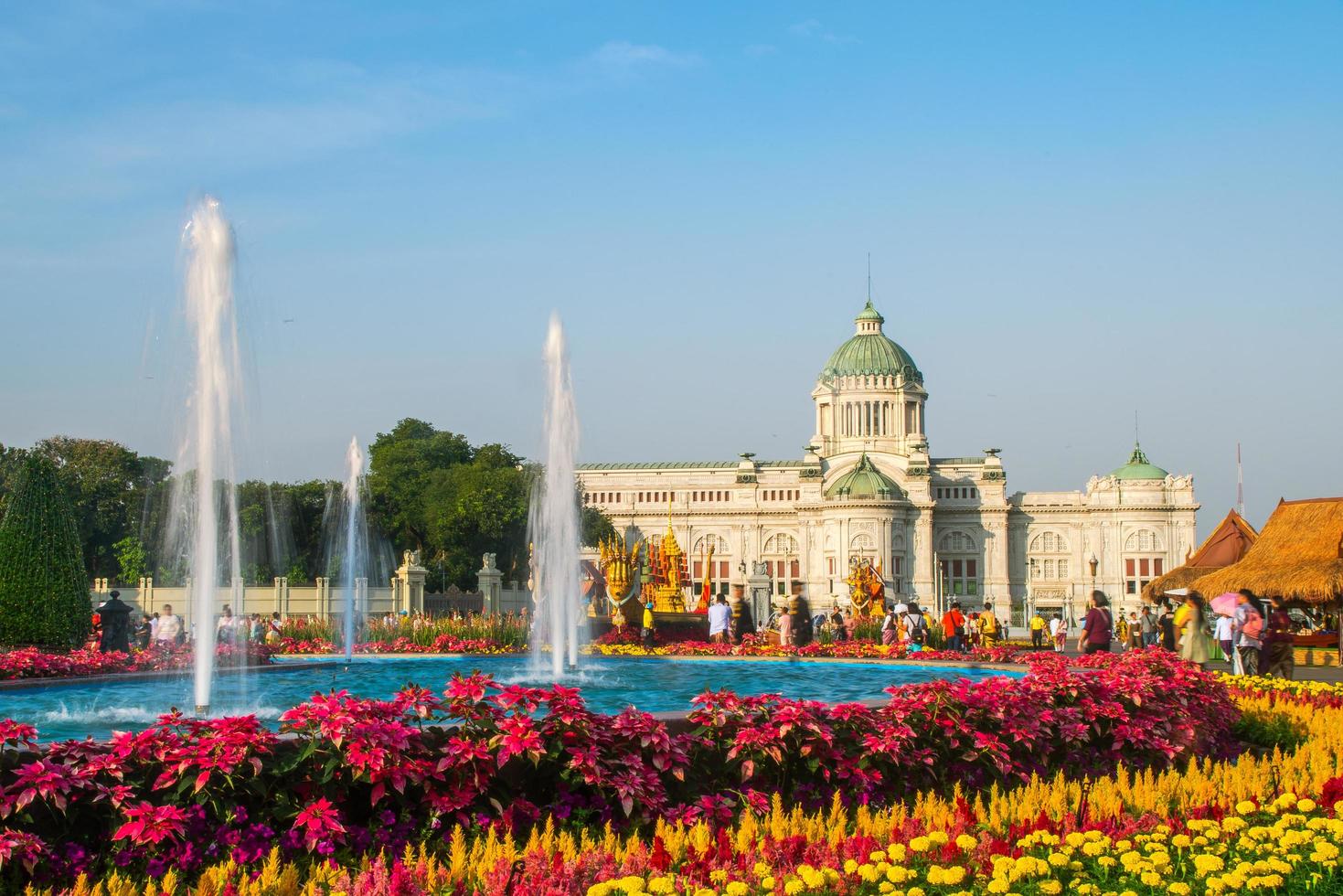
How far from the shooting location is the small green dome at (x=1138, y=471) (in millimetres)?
115125

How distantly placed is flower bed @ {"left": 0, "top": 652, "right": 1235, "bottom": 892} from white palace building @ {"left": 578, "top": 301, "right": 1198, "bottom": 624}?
3835 inches

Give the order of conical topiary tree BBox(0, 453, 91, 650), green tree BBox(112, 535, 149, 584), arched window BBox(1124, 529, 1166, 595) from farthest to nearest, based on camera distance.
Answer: arched window BBox(1124, 529, 1166, 595), green tree BBox(112, 535, 149, 584), conical topiary tree BBox(0, 453, 91, 650)

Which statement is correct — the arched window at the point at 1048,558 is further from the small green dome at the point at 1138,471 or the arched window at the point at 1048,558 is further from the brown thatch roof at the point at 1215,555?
the brown thatch roof at the point at 1215,555

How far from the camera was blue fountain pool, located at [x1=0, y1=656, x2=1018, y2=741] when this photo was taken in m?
16.4

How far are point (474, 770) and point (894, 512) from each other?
103m

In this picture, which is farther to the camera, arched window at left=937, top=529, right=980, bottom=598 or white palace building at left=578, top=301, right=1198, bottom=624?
arched window at left=937, top=529, right=980, bottom=598

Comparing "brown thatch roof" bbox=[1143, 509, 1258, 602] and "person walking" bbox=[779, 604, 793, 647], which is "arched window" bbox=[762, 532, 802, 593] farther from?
"person walking" bbox=[779, 604, 793, 647]

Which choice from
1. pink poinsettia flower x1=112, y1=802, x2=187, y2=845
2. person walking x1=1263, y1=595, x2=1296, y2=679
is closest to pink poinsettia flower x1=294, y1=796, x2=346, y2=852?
pink poinsettia flower x1=112, y1=802, x2=187, y2=845

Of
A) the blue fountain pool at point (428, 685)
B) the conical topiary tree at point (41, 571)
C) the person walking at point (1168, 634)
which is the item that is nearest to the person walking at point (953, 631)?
the person walking at point (1168, 634)

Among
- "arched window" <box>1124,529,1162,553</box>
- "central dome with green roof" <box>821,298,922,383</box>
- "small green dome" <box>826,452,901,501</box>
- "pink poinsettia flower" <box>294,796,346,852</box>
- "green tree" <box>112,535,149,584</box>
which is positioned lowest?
"pink poinsettia flower" <box>294,796,346,852</box>

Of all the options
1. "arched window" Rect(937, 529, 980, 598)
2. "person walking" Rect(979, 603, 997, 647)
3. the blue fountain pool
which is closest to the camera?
the blue fountain pool

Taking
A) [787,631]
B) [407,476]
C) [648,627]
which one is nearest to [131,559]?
[407,476]

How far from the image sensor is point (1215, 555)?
36.0 metres

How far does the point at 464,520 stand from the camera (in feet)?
266
